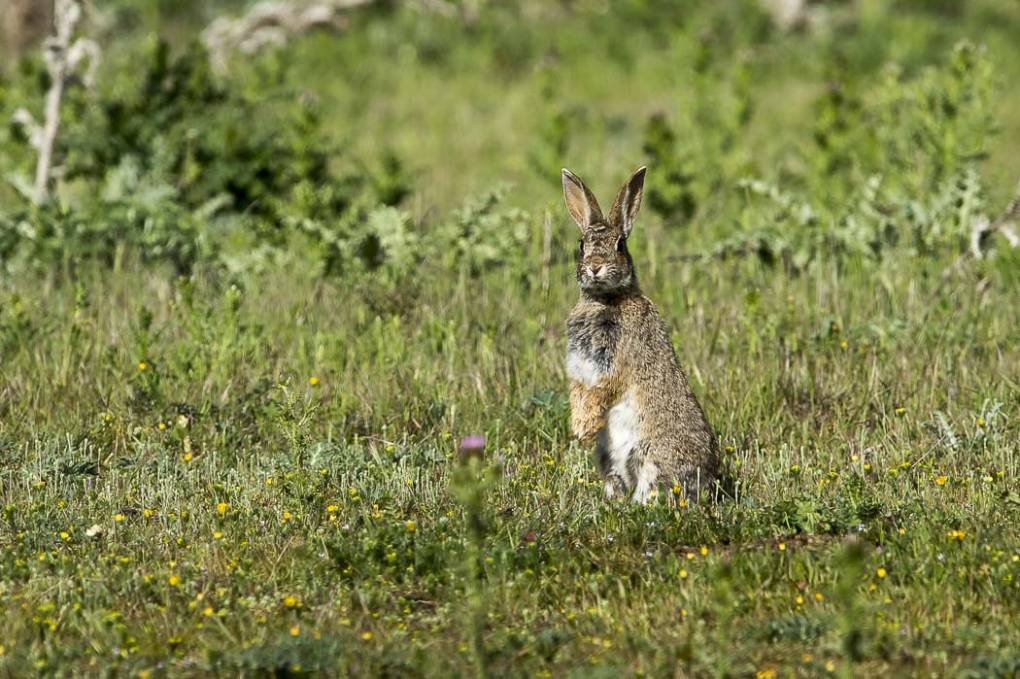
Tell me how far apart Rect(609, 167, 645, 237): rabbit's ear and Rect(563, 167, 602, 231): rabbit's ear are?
8 centimetres

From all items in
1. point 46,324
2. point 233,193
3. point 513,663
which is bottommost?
point 513,663

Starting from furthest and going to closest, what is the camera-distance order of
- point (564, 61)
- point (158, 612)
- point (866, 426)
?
point (564, 61)
point (866, 426)
point (158, 612)

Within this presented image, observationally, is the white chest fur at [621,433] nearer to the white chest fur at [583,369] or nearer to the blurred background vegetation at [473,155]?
the white chest fur at [583,369]

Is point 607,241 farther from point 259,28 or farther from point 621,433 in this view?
point 259,28

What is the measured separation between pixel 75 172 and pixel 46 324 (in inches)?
110

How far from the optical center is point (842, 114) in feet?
38.7

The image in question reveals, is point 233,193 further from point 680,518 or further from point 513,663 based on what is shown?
point 513,663

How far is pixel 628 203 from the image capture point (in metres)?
6.73

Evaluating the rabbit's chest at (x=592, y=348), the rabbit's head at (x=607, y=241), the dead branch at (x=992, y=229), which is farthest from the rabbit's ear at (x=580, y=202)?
the dead branch at (x=992, y=229)

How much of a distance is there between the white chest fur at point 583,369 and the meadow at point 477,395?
491mm

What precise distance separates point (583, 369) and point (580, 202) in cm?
82

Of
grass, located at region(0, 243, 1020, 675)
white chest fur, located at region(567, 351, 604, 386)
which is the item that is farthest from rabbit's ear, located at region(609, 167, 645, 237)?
grass, located at region(0, 243, 1020, 675)

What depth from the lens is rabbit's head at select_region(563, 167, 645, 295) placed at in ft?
21.3

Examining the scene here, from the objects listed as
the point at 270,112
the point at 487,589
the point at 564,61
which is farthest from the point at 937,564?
the point at 564,61
